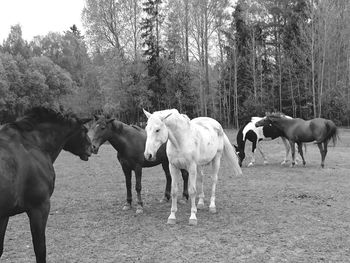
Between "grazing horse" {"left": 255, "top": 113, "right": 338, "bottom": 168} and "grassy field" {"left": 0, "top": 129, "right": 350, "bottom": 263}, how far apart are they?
2423mm

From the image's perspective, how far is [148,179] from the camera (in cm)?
1119

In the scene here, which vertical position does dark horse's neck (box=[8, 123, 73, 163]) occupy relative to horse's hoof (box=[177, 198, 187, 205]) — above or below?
above

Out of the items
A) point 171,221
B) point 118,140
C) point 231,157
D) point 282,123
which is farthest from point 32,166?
point 282,123

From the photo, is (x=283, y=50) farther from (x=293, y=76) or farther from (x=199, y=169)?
(x=199, y=169)

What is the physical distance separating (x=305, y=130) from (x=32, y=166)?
11391mm

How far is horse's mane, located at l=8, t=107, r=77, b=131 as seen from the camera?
13.3 feet

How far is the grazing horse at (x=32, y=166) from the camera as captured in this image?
3557 millimetres

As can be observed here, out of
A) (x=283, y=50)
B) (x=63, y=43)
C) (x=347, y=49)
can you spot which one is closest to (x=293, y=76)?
(x=283, y=50)

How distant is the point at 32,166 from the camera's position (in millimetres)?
3771

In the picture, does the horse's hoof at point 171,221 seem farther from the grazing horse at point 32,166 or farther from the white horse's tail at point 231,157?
the grazing horse at point 32,166

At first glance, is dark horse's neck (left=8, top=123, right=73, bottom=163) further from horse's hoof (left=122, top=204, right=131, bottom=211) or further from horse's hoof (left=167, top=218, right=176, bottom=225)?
horse's hoof (left=122, top=204, right=131, bottom=211)

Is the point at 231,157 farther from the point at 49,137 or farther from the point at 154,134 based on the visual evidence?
the point at 49,137

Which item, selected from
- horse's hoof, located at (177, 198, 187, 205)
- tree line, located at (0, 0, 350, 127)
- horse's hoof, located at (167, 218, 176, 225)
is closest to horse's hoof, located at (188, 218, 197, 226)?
horse's hoof, located at (167, 218, 176, 225)

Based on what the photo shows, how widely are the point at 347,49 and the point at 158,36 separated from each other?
1765cm
